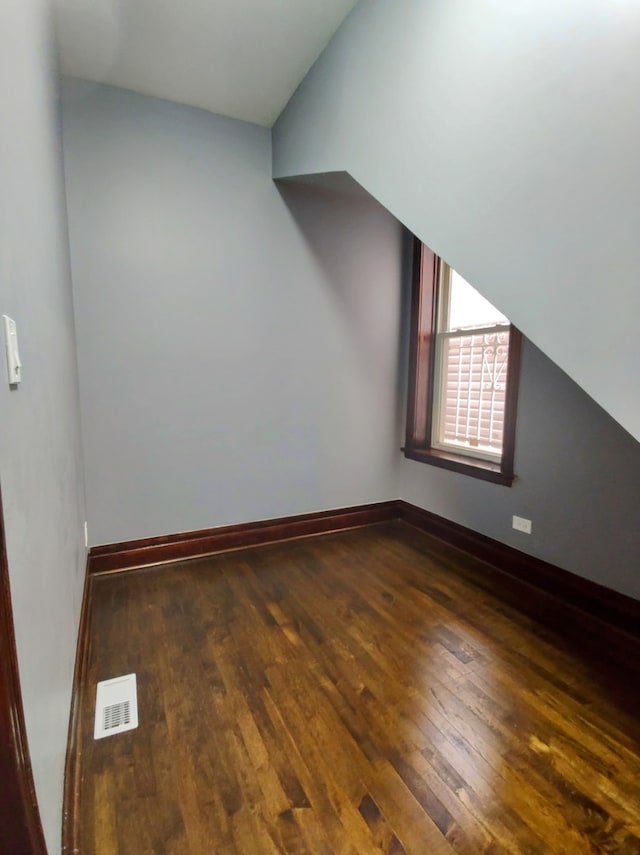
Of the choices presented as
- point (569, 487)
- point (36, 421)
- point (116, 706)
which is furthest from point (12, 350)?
point (569, 487)

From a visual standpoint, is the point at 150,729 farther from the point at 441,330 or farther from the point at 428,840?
the point at 441,330

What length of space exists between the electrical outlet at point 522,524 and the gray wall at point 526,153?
1512mm

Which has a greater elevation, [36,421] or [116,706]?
[36,421]

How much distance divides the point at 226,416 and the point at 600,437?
219cm

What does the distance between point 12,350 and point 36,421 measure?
290mm

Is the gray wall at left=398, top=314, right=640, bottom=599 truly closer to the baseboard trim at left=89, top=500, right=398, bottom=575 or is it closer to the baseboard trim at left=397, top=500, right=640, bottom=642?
the baseboard trim at left=397, top=500, right=640, bottom=642

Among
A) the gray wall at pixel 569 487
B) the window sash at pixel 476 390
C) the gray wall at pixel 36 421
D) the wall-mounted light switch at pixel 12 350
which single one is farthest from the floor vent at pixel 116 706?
the window sash at pixel 476 390

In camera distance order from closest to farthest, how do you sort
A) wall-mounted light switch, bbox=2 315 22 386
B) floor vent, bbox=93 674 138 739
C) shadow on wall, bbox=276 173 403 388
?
wall-mounted light switch, bbox=2 315 22 386
floor vent, bbox=93 674 138 739
shadow on wall, bbox=276 173 403 388

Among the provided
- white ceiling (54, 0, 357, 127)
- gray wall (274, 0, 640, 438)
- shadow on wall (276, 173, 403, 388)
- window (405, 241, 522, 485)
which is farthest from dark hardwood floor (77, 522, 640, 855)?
white ceiling (54, 0, 357, 127)

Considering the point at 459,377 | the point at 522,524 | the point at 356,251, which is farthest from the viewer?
the point at 356,251

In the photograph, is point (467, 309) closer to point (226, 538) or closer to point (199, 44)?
point (199, 44)

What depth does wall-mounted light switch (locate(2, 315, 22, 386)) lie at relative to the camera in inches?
32.3

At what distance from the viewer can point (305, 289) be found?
306 centimetres

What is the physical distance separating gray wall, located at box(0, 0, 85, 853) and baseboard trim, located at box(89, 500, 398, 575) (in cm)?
100
